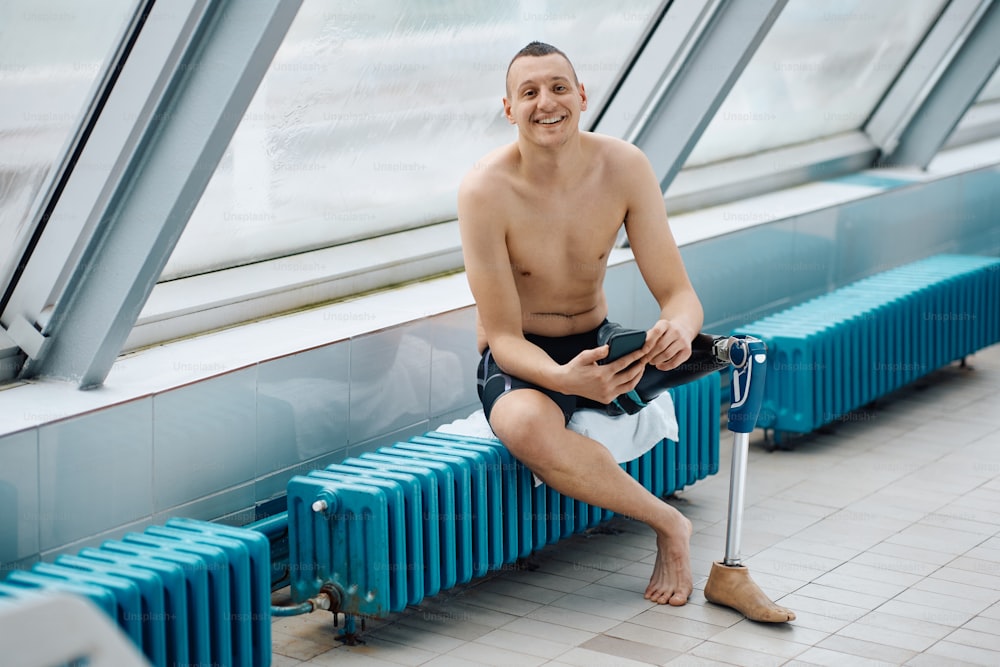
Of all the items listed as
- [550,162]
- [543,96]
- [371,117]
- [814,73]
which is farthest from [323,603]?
Result: [814,73]

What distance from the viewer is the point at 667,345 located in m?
3.74

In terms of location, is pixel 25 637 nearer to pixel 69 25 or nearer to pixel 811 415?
pixel 69 25

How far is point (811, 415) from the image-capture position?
5.39m

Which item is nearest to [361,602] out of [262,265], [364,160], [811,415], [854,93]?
[262,265]

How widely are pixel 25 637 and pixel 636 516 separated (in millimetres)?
2480

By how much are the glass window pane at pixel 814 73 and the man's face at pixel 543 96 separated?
8.26ft

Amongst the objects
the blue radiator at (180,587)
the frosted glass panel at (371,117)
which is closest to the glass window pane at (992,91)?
the frosted glass panel at (371,117)

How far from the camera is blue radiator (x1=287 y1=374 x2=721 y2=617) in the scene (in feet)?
11.6

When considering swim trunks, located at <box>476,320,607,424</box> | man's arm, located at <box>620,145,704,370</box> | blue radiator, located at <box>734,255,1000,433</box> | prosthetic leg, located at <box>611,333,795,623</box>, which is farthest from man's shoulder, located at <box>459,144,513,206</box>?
blue radiator, located at <box>734,255,1000,433</box>

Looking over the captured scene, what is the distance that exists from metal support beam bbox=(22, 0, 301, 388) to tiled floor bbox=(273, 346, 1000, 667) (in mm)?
979

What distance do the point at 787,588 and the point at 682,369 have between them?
0.74 metres

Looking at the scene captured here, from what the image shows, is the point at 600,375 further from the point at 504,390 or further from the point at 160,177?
the point at 160,177

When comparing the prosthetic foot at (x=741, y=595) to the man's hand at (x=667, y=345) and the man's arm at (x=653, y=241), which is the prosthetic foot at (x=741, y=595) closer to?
the man's hand at (x=667, y=345)

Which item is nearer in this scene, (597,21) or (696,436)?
(696,436)
